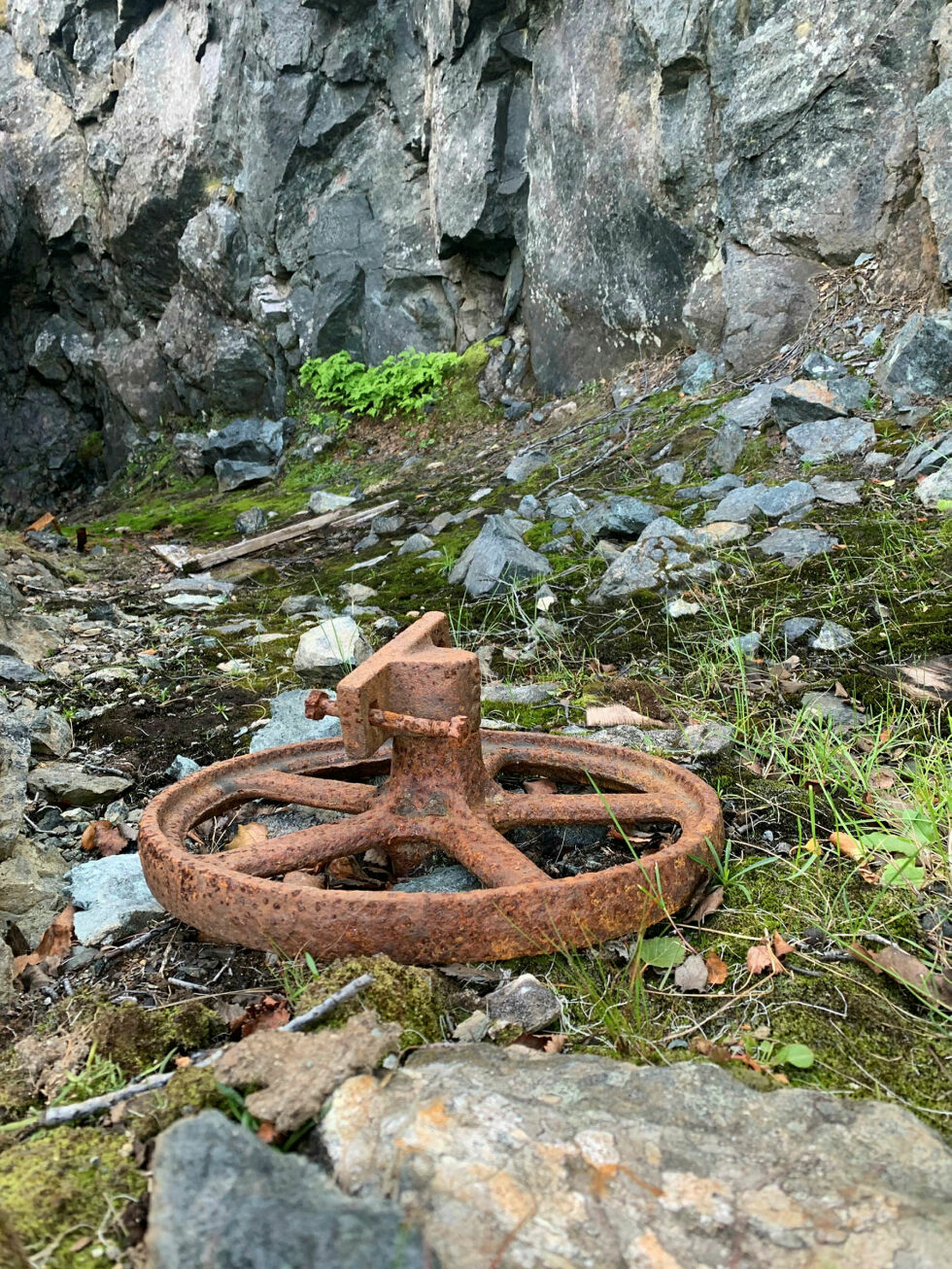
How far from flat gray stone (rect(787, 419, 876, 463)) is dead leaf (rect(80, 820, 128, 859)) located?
3.45 meters

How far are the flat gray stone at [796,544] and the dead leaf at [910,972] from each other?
2.18 m

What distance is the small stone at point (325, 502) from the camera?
7127mm

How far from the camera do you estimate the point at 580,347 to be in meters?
7.34

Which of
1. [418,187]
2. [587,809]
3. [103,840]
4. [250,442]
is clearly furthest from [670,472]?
[250,442]

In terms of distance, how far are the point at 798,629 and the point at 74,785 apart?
2257 mm

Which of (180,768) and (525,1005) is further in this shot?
(180,768)

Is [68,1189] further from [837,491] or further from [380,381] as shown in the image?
[380,381]

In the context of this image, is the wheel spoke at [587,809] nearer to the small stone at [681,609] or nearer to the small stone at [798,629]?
the small stone at [798,629]

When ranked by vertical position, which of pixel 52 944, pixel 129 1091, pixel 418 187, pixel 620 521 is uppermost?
pixel 418 187

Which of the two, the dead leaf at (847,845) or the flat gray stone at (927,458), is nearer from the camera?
the dead leaf at (847,845)

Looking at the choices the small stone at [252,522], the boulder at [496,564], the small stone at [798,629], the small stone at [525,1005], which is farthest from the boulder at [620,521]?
the small stone at [252,522]

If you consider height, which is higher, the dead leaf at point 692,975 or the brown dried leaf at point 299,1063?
the brown dried leaf at point 299,1063

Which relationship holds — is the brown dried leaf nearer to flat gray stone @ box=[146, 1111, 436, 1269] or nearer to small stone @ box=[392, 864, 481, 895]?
flat gray stone @ box=[146, 1111, 436, 1269]

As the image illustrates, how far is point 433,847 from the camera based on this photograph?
6.46 feet
